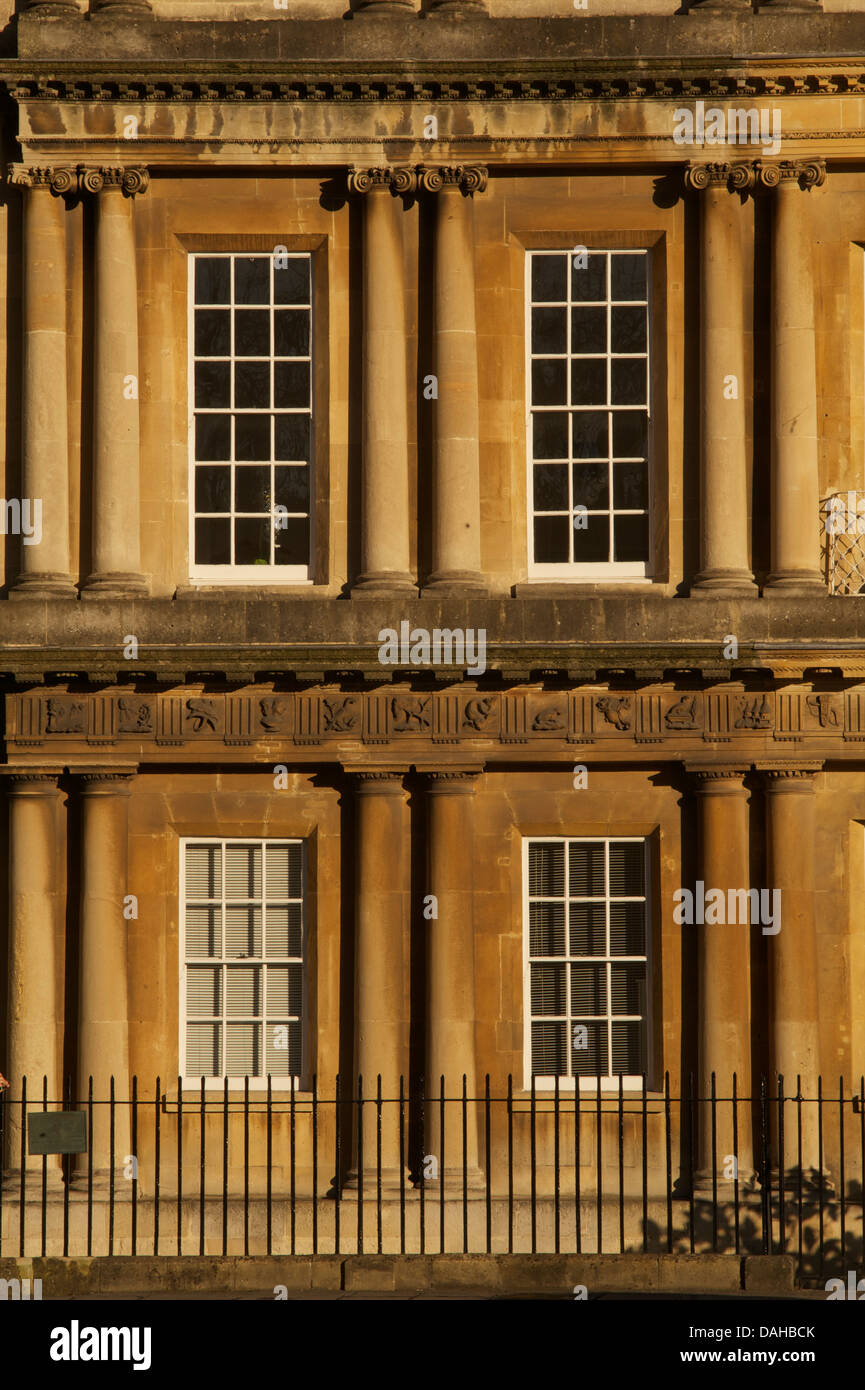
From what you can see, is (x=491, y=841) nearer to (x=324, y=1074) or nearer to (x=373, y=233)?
(x=324, y=1074)

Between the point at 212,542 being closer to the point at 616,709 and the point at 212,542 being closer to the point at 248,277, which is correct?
the point at 248,277

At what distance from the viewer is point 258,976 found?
17297mm

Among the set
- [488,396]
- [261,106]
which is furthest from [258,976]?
[261,106]

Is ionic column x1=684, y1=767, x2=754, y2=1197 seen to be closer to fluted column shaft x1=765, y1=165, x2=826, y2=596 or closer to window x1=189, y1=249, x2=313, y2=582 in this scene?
fluted column shaft x1=765, y1=165, x2=826, y2=596

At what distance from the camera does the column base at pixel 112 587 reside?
17.1 m

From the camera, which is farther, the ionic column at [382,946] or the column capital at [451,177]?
the column capital at [451,177]

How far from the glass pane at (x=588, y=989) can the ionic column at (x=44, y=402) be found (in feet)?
20.0

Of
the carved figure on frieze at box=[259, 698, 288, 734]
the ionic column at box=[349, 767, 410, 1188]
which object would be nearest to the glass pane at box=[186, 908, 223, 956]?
the ionic column at box=[349, 767, 410, 1188]

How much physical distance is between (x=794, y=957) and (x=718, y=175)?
7538 millimetres

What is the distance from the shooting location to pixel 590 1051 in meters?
17.1

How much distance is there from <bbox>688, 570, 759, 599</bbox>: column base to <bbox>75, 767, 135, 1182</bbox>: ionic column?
18.7 ft

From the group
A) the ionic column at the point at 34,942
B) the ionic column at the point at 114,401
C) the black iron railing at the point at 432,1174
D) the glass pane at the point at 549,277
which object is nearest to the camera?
the black iron railing at the point at 432,1174

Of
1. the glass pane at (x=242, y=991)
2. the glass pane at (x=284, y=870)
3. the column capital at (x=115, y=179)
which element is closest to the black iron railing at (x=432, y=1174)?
the glass pane at (x=242, y=991)

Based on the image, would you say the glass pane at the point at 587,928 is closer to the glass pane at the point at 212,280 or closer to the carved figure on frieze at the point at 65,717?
the carved figure on frieze at the point at 65,717
